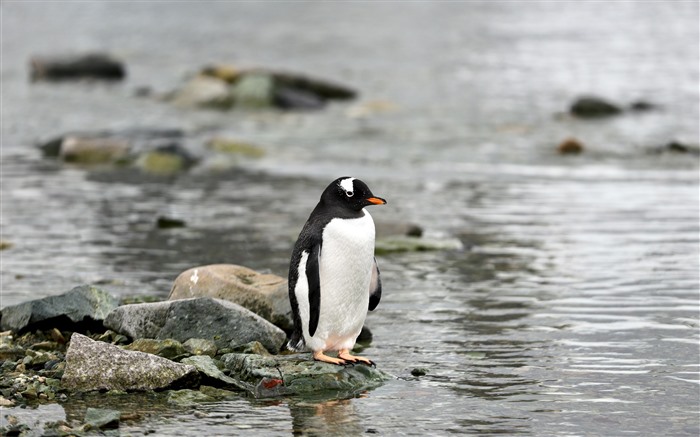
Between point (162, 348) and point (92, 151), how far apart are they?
11584 millimetres

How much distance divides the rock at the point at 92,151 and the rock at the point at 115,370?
1164 centimetres

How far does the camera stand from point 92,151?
19547 mm

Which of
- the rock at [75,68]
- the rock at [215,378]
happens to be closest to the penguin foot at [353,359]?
the rock at [215,378]

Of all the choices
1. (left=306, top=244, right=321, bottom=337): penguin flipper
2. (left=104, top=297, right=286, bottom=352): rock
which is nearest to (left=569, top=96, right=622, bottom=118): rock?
(left=104, top=297, right=286, bottom=352): rock

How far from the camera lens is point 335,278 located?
26.9 ft

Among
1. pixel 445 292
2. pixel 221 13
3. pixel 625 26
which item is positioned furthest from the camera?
pixel 221 13

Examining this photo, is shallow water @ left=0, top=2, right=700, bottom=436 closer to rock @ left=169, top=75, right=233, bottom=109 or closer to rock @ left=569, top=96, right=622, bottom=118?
rock @ left=569, top=96, right=622, bottom=118

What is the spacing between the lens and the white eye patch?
26.9 feet

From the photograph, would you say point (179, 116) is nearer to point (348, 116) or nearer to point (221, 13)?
point (348, 116)

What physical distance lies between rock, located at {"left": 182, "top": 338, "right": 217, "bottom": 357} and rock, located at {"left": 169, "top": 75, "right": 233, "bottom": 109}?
18.5m

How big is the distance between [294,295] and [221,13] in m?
48.5

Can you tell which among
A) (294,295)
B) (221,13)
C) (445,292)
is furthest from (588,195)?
(221,13)

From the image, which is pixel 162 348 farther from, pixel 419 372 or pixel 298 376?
pixel 419 372

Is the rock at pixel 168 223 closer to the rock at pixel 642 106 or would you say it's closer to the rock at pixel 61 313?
the rock at pixel 61 313
